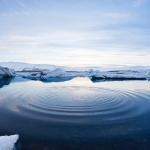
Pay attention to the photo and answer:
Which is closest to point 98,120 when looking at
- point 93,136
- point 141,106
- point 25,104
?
point 93,136

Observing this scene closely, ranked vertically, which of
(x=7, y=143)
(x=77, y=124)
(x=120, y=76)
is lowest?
(x=77, y=124)

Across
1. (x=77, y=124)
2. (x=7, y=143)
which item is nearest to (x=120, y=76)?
(x=77, y=124)

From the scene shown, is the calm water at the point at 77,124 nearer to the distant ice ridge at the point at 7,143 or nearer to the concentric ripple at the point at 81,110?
the concentric ripple at the point at 81,110

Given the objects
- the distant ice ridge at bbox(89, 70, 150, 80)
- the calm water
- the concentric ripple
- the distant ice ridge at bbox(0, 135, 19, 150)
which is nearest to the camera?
the distant ice ridge at bbox(0, 135, 19, 150)

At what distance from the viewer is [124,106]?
8430 mm

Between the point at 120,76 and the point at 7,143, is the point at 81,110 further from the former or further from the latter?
the point at 120,76

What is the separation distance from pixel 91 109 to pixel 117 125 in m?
1.86

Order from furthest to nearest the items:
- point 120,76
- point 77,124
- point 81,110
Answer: point 120,76 < point 81,110 < point 77,124

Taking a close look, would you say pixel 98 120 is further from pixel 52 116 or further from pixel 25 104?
pixel 25 104

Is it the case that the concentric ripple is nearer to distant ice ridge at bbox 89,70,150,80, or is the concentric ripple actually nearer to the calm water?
the calm water

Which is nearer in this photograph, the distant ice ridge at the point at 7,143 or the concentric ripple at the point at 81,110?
the distant ice ridge at the point at 7,143

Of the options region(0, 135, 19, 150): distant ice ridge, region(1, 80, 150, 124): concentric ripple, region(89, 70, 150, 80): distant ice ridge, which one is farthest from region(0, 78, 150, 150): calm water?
region(89, 70, 150, 80): distant ice ridge

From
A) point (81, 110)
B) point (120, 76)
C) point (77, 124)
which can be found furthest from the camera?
point (120, 76)

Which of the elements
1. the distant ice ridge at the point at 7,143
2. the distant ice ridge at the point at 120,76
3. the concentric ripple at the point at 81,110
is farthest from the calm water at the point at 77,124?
the distant ice ridge at the point at 120,76
